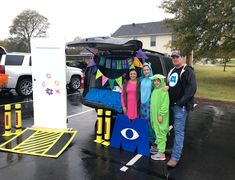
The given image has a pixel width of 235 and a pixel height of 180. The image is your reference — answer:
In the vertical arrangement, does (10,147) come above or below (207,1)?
below

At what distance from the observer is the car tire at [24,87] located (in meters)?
10.2

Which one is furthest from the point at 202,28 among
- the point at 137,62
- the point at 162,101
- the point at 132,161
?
the point at 132,161

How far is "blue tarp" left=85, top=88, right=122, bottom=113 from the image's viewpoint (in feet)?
17.6

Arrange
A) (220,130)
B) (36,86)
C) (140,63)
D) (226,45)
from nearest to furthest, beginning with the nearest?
(140,63) < (36,86) < (220,130) < (226,45)

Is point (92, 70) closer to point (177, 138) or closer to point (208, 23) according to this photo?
point (177, 138)

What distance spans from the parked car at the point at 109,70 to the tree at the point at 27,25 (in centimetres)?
A: 4586

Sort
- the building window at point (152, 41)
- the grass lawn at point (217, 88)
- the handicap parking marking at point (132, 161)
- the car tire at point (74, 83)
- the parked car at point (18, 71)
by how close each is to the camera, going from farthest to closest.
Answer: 1. the building window at point (152, 41)
2. the car tire at point (74, 83)
3. the grass lawn at point (217, 88)
4. the parked car at point (18, 71)
5. the handicap parking marking at point (132, 161)

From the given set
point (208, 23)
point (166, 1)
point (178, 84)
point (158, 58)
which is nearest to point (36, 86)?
point (158, 58)

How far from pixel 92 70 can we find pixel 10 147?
2486mm

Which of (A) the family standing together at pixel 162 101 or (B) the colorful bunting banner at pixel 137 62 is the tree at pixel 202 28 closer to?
(B) the colorful bunting banner at pixel 137 62

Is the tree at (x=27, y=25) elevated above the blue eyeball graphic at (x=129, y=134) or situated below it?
above

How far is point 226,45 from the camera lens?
16.5 m

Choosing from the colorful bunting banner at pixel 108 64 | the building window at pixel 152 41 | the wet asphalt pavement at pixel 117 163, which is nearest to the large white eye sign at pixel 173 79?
the wet asphalt pavement at pixel 117 163

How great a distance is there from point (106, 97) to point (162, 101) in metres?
1.71
